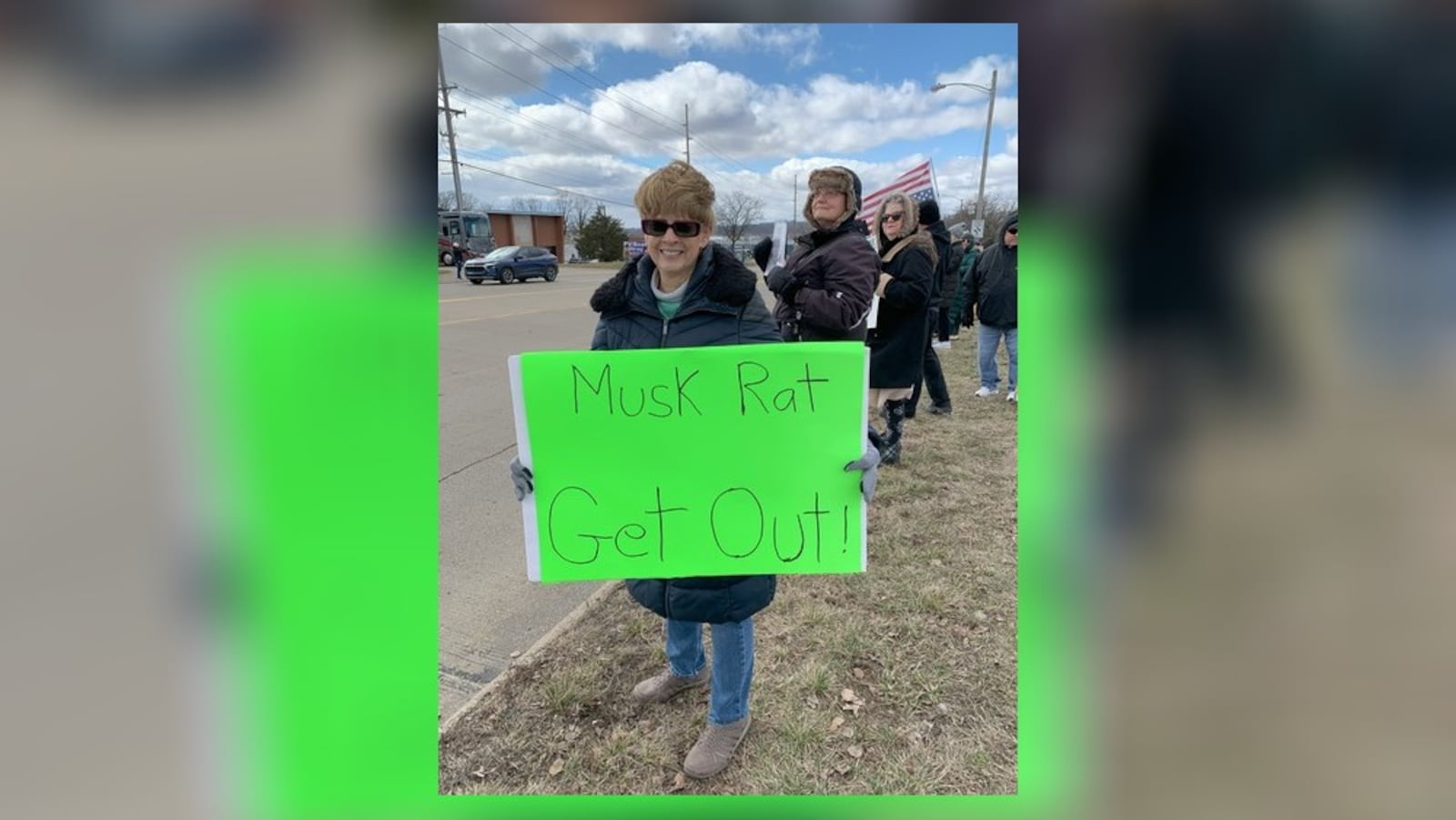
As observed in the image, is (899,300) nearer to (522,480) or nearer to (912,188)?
(912,188)

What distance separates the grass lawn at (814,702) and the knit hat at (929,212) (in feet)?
5.91

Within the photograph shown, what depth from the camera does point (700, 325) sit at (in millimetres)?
1391

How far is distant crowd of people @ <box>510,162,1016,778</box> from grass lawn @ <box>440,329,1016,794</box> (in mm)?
105

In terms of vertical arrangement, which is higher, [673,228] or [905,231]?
[905,231]

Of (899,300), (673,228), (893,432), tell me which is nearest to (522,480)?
(673,228)

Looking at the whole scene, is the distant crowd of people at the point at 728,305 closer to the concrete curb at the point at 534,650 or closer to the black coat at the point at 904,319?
the black coat at the point at 904,319

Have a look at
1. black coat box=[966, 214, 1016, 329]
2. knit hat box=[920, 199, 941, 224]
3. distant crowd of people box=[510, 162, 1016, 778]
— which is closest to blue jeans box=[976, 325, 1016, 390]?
black coat box=[966, 214, 1016, 329]

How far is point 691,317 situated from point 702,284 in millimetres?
76

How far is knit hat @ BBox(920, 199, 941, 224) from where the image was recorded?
3.33 m
